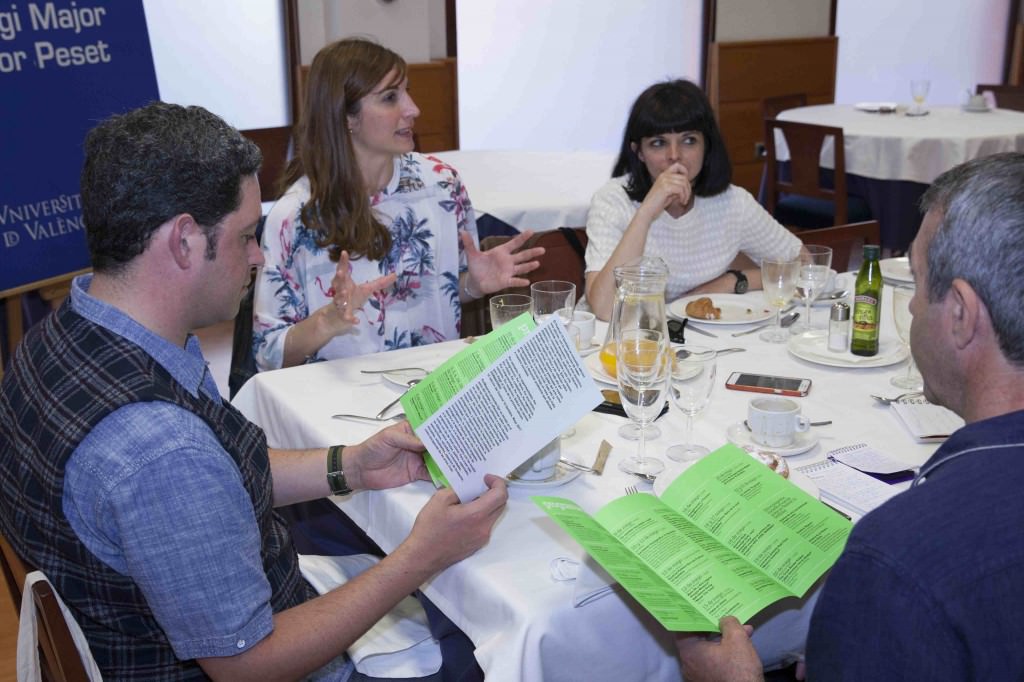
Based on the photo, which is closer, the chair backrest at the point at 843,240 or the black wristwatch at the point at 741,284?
the black wristwatch at the point at 741,284

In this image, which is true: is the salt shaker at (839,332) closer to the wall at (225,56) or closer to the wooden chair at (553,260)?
the wooden chair at (553,260)

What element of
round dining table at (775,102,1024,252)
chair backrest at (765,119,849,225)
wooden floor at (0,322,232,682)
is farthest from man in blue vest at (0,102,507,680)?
round dining table at (775,102,1024,252)

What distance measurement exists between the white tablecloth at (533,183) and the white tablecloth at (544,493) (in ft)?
5.60

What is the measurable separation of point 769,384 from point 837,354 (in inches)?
9.9

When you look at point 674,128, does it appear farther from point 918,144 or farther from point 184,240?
point 918,144

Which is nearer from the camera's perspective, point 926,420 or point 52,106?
point 926,420

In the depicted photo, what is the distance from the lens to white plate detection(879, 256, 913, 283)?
260 centimetres

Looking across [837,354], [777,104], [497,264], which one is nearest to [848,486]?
[837,354]

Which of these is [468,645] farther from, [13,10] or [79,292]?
[13,10]

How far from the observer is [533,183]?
14.5 feet

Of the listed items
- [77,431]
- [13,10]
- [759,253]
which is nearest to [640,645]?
[77,431]

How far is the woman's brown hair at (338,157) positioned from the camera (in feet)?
8.09

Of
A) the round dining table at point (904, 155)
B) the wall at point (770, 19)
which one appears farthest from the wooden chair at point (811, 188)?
the wall at point (770, 19)

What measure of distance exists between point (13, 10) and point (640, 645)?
2842 mm
